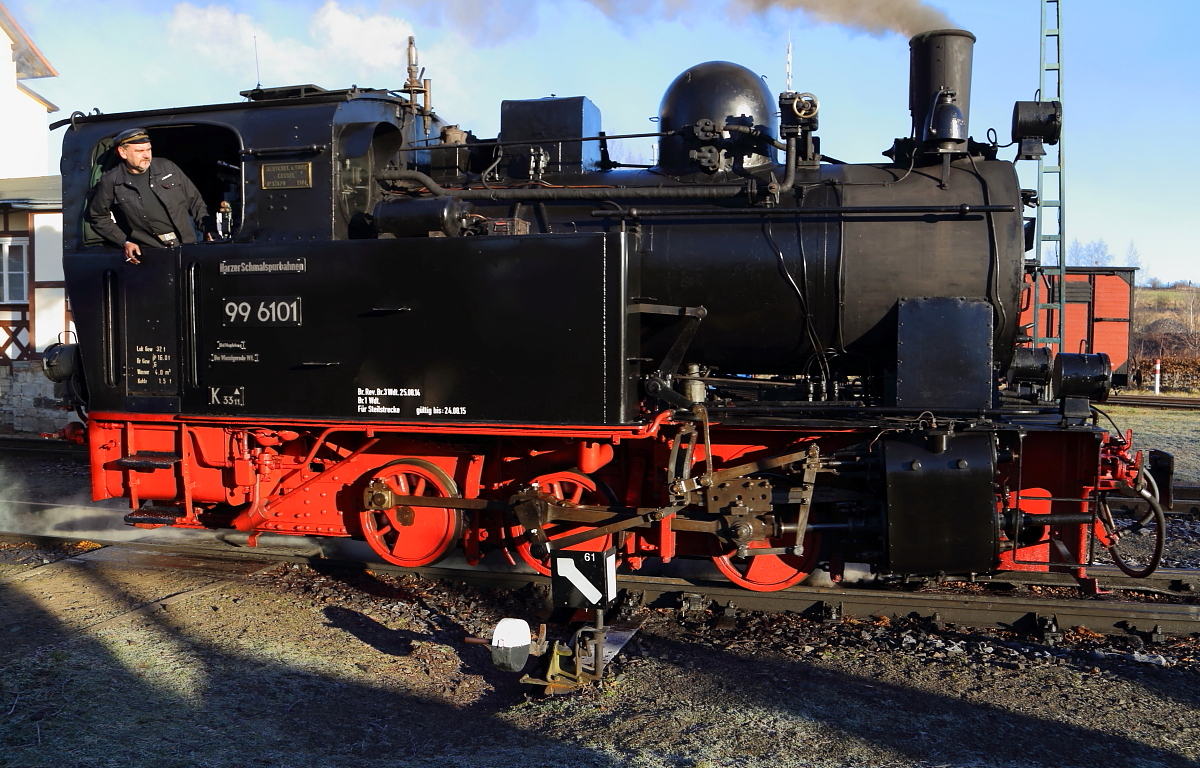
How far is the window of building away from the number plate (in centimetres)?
1320

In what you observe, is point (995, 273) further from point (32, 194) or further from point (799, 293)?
point (32, 194)

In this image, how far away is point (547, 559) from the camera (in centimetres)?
516

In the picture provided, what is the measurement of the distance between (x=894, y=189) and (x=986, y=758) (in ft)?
10.1

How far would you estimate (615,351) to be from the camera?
4.57m

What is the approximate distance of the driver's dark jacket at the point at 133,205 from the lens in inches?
212

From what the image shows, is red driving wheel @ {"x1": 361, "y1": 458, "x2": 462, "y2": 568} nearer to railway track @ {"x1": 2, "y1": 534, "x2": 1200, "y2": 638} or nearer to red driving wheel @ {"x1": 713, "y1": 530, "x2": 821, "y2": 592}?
railway track @ {"x1": 2, "y1": 534, "x2": 1200, "y2": 638}

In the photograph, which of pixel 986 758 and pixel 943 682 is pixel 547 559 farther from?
pixel 986 758

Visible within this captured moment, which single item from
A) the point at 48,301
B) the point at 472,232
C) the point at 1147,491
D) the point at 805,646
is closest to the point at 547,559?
the point at 805,646

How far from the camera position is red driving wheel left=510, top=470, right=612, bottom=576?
5.08 metres

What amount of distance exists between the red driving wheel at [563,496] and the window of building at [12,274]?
14438 millimetres

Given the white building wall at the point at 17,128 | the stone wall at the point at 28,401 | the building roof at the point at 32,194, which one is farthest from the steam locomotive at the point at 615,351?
the white building wall at the point at 17,128

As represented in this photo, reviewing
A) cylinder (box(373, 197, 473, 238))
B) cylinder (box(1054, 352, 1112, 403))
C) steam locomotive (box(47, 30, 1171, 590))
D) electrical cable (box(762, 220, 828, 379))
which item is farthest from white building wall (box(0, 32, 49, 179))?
cylinder (box(1054, 352, 1112, 403))

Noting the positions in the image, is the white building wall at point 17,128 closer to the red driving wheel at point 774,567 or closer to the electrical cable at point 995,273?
the red driving wheel at point 774,567

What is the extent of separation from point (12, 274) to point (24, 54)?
1350 centimetres
